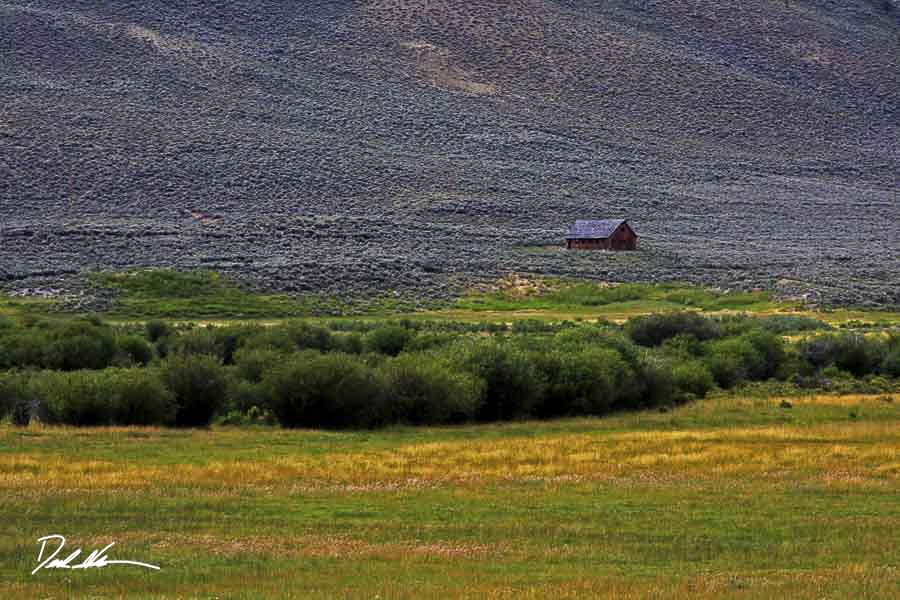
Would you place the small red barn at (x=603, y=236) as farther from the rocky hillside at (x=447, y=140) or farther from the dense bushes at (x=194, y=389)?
the dense bushes at (x=194, y=389)

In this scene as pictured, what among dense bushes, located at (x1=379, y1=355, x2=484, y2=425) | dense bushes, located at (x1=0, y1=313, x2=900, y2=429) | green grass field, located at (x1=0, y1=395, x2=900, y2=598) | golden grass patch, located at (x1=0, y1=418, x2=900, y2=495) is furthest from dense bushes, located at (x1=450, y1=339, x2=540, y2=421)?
golden grass patch, located at (x1=0, y1=418, x2=900, y2=495)

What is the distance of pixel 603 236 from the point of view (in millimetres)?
74438

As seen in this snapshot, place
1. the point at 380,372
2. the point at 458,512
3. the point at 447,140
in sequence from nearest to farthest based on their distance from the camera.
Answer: the point at 458,512, the point at 380,372, the point at 447,140

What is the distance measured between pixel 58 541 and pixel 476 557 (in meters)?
4.46

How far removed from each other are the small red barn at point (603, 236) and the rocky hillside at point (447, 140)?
1117 mm

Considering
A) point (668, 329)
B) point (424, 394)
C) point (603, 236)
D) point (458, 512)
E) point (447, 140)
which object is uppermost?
point (447, 140)

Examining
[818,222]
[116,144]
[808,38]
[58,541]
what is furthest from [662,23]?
[58,541]

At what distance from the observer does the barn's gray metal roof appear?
245ft

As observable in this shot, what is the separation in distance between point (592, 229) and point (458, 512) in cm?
5780

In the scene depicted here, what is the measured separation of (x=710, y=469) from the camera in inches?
905

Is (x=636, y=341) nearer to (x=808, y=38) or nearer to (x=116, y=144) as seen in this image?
(x=116, y=144)

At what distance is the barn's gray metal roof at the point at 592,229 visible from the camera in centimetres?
7462

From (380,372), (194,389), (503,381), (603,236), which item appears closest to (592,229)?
(603,236)
